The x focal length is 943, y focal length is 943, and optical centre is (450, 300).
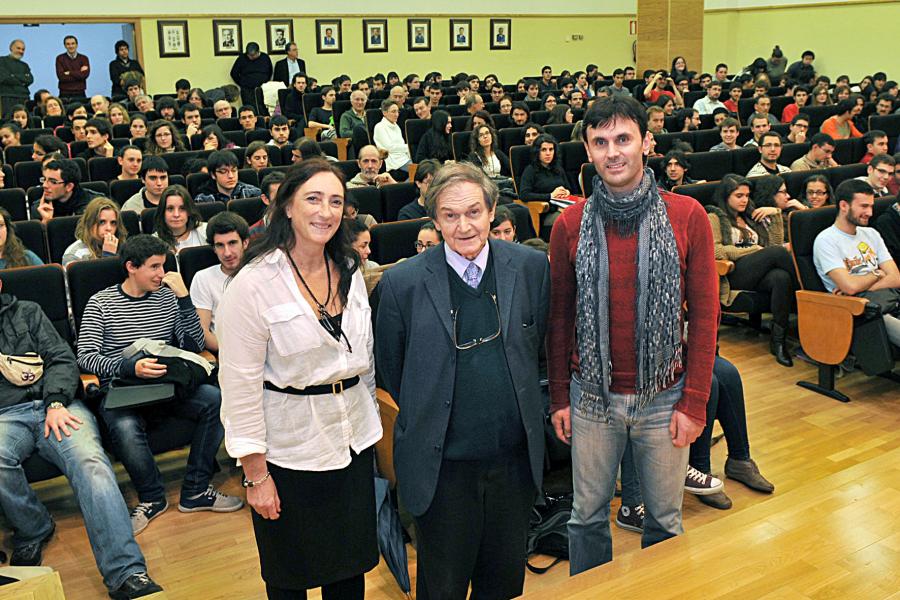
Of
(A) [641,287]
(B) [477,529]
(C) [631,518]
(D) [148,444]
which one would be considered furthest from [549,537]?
(D) [148,444]

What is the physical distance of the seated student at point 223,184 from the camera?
5.84 metres

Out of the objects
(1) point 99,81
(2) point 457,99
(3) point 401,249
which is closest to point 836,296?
(3) point 401,249

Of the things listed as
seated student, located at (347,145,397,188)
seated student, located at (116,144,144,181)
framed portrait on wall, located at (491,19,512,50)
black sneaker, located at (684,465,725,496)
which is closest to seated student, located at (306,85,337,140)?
seated student, located at (347,145,397,188)

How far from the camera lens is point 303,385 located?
2.01 meters

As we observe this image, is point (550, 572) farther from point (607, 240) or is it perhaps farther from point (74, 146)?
point (74, 146)

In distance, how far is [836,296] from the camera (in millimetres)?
4422

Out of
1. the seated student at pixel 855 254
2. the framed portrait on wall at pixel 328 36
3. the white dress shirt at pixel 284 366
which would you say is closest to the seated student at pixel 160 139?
the seated student at pixel 855 254

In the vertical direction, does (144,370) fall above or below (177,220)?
below

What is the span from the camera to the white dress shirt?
195 cm

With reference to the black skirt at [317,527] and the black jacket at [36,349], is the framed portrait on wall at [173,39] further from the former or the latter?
the black skirt at [317,527]

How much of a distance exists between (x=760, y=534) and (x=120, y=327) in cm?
240

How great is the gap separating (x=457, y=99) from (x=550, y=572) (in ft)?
34.5

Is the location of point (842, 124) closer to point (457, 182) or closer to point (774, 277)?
point (774, 277)

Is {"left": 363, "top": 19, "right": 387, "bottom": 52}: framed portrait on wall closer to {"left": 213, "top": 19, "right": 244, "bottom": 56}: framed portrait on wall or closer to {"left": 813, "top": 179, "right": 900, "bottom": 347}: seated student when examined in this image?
{"left": 213, "top": 19, "right": 244, "bottom": 56}: framed portrait on wall
